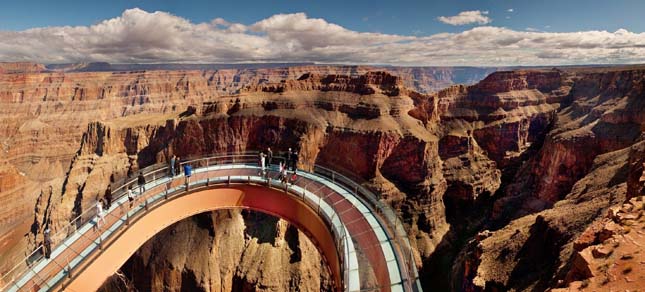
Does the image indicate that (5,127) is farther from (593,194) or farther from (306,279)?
(593,194)

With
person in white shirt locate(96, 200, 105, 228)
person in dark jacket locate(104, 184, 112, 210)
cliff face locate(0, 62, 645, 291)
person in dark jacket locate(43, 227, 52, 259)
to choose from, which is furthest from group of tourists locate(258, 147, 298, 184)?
person in dark jacket locate(43, 227, 52, 259)

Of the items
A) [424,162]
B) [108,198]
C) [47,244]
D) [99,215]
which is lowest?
[424,162]

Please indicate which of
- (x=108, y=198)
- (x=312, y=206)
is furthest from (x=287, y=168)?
(x=108, y=198)

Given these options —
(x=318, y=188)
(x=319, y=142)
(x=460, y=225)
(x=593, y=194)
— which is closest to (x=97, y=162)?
(x=319, y=142)

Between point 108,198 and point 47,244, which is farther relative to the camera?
point 108,198

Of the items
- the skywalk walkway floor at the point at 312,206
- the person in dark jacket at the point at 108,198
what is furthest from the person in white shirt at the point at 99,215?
the person in dark jacket at the point at 108,198

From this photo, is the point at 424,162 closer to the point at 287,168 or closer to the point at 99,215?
the point at 287,168

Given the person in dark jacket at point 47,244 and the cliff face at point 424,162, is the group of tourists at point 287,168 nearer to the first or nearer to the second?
the cliff face at point 424,162

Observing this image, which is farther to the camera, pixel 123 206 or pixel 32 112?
pixel 32 112

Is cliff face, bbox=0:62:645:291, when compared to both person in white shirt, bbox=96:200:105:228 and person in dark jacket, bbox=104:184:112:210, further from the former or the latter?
person in white shirt, bbox=96:200:105:228
